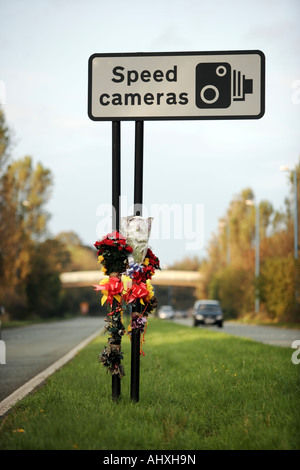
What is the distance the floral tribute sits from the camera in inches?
257

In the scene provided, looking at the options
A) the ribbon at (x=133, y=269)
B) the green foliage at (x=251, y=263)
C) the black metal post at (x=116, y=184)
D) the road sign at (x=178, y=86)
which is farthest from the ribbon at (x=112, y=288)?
the green foliage at (x=251, y=263)

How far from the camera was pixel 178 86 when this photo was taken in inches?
267

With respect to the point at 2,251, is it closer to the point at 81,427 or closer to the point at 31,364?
the point at 31,364

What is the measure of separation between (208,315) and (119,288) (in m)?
32.1

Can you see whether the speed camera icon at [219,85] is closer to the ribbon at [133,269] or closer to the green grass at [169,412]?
the ribbon at [133,269]

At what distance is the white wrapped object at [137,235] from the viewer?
6715mm

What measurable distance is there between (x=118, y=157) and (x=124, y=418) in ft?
8.84

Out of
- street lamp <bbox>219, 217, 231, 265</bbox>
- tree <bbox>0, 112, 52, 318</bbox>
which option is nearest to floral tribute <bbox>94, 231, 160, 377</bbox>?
tree <bbox>0, 112, 52, 318</bbox>

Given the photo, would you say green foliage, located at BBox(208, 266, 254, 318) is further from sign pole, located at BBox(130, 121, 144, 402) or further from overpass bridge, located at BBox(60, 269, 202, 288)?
sign pole, located at BBox(130, 121, 144, 402)

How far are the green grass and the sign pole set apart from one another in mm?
234

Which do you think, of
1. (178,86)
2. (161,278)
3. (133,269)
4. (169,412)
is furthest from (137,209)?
(161,278)

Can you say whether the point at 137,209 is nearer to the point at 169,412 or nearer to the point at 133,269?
the point at 133,269

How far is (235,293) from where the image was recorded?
58406 millimetres
